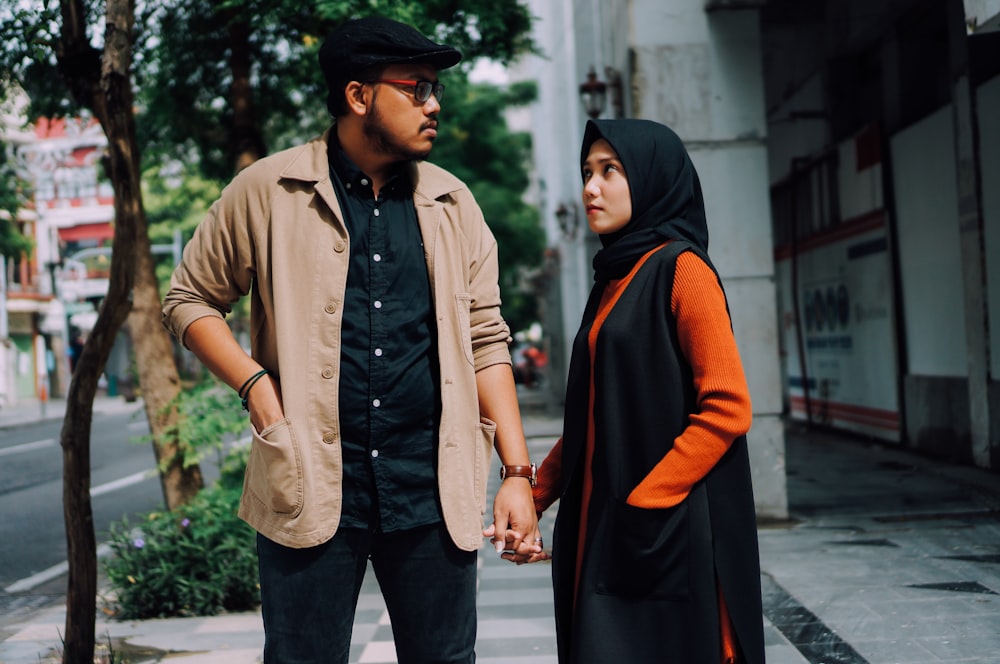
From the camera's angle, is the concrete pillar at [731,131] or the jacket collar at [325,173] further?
the concrete pillar at [731,131]

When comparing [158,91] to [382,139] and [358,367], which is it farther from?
[358,367]

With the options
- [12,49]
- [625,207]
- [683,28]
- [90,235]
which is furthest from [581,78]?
[90,235]

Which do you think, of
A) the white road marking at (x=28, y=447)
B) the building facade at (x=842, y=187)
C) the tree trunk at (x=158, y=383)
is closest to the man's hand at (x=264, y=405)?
the building facade at (x=842, y=187)

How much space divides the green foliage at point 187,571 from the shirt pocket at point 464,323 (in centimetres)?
377

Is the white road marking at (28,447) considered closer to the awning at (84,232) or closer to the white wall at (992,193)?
the white wall at (992,193)

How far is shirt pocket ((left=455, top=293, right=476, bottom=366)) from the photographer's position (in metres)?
2.46

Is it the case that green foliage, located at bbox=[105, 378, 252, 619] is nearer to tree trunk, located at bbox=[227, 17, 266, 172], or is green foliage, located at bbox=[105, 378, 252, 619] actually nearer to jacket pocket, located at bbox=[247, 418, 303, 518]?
tree trunk, located at bbox=[227, 17, 266, 172]

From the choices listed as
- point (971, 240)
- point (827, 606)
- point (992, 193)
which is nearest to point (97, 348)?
point (827, 606)

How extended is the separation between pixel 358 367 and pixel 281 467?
257 mm

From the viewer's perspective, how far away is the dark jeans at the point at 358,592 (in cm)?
236

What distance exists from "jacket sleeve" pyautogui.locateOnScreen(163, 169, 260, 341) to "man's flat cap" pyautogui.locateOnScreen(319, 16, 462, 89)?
0.31 m

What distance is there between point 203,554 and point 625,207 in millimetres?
4046

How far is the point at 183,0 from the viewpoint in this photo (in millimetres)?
8117

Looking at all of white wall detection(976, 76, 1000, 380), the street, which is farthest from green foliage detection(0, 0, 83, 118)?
white wall detection(976, 76, 1000, 380)
